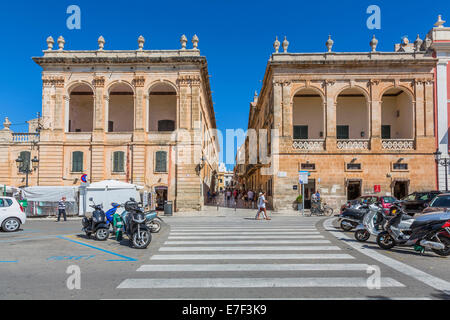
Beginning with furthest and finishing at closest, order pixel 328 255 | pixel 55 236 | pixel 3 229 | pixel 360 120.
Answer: pixel 360 120
pixel 3 229
pixel 55 236
pixel 328 255

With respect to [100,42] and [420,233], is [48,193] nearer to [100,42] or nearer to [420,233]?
[100,42]

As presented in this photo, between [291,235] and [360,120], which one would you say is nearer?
[291,235]

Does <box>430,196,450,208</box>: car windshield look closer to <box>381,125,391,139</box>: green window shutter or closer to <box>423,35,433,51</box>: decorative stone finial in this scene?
<box>381,125,391,139</box>: green window shutter

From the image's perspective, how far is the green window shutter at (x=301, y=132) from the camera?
29344 mm

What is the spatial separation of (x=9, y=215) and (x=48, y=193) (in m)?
8.34

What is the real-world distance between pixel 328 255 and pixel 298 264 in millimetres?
1488

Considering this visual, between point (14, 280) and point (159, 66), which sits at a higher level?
point (159, 66)

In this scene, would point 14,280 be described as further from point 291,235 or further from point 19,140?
point 19,140

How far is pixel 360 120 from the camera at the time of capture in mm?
29656

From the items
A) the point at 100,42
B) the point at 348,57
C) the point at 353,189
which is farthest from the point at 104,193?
the point at 348,57

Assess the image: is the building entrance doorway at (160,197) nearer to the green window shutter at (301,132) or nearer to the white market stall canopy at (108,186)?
the white market stall canopy at (108,186)

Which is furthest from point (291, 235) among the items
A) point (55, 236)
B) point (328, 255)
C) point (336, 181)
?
point (336, 181)

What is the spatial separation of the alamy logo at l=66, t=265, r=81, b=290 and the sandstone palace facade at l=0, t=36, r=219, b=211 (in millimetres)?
18908

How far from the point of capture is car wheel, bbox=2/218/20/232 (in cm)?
1395
